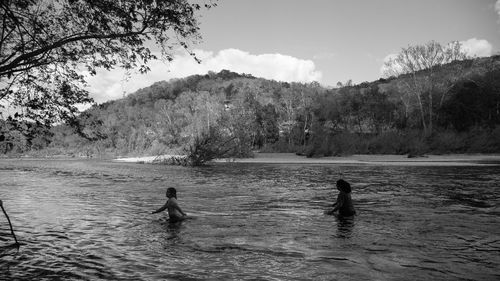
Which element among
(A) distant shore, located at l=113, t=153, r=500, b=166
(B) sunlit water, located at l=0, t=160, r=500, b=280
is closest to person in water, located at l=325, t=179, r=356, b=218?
(B) sunlit water, located at l=0, t=160, r=500, b=280

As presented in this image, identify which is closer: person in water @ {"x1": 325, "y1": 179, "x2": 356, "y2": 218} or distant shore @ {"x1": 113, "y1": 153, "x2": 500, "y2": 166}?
person in water @ {"x1": 325, "y1": 179, "x2": 356, "y2": 218}

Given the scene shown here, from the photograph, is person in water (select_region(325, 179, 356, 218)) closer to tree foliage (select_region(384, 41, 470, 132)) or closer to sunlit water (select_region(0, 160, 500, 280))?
sunlit water (select_region(0, 160, 500, 280))

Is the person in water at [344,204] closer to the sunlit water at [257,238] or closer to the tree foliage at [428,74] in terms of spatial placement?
the sunlit water at [257,238]

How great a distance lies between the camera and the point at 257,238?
32.5ft

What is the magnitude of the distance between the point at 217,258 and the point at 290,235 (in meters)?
2.72

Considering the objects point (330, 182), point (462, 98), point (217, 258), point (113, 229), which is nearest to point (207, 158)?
point (330, 182)

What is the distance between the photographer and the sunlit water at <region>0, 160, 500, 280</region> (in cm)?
721

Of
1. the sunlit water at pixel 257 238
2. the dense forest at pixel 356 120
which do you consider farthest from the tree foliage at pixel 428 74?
the sunlit water at pixel 257 238

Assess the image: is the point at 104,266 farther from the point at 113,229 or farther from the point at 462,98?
the point at 462,98

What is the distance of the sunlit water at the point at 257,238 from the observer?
284 inches

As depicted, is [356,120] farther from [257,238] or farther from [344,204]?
[257,238]

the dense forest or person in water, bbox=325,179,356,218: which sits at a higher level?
the dense forest

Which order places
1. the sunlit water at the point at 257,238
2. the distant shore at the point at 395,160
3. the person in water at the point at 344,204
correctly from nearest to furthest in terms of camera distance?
1. the sunlit water at the point at 257,238
2. the person in water at the point at 344,204
3. the distant shore at the point at 395,160

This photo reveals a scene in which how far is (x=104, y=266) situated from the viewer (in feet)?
24.8
